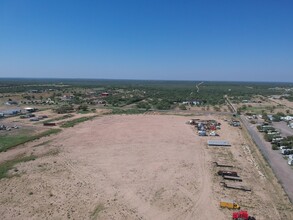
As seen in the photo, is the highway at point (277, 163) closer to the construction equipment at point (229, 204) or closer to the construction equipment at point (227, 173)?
the construction equipment at point (227, 173)

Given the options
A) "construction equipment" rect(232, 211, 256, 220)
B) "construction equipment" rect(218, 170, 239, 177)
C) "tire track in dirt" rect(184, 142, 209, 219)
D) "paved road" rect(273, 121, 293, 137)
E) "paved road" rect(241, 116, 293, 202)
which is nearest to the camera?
"construction equipment" rect(232, 211, 256, 220)

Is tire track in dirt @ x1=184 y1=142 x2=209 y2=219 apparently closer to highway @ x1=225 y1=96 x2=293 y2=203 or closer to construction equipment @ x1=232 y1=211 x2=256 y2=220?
construction equipment @ x1=232 y1=211 x2=256 y2=220

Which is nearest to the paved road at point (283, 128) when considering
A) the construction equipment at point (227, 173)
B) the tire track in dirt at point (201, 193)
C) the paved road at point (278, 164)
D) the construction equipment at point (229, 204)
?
the paved road at point (278, 164)

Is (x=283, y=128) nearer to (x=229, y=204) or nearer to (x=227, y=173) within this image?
(x=227, y=173)

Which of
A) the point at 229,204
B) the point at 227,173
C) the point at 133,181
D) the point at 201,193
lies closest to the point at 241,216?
the point at 229,204

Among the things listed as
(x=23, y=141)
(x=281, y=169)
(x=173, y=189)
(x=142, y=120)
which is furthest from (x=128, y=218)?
(x=142, y=120)

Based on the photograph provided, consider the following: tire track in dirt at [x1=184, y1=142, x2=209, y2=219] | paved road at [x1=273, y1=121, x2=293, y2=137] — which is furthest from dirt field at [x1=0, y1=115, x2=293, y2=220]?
paved road at [x1=273, y1=121, x2=293, y2=137]
